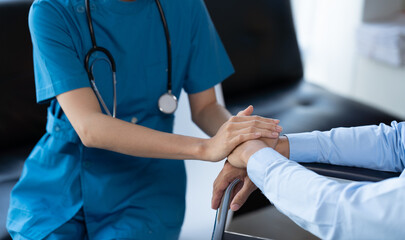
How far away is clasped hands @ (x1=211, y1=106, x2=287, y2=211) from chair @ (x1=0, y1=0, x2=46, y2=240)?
2.63ft

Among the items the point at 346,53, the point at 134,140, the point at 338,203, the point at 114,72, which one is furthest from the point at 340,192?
the point at 346,53

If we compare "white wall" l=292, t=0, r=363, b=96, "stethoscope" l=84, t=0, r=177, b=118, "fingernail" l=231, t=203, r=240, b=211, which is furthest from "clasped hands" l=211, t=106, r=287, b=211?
"white wall" l=292, t=0, r=363, b=96

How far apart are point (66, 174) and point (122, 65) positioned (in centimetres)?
28

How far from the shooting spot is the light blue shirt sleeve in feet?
3.30

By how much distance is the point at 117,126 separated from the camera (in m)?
1.00

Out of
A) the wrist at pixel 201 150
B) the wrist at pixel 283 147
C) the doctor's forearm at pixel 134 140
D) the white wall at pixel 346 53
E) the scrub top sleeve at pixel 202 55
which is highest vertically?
the scrub top sleeve at pixel 202 55

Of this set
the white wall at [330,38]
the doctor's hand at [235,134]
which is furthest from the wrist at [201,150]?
the white wall at [330,38]

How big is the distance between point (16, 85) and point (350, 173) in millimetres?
1130

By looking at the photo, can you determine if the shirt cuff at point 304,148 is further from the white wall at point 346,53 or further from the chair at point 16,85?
the white wall at point 346,53

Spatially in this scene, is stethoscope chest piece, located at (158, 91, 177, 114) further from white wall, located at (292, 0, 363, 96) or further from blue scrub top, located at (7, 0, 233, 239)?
white wall, located at (292, 0, 363, 96)

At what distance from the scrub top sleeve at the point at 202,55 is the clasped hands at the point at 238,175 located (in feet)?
0.90

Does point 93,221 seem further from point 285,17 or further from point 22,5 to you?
point 285,17

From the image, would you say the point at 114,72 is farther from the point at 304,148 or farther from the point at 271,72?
the point at 271,72

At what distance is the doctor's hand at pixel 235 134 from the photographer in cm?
99
